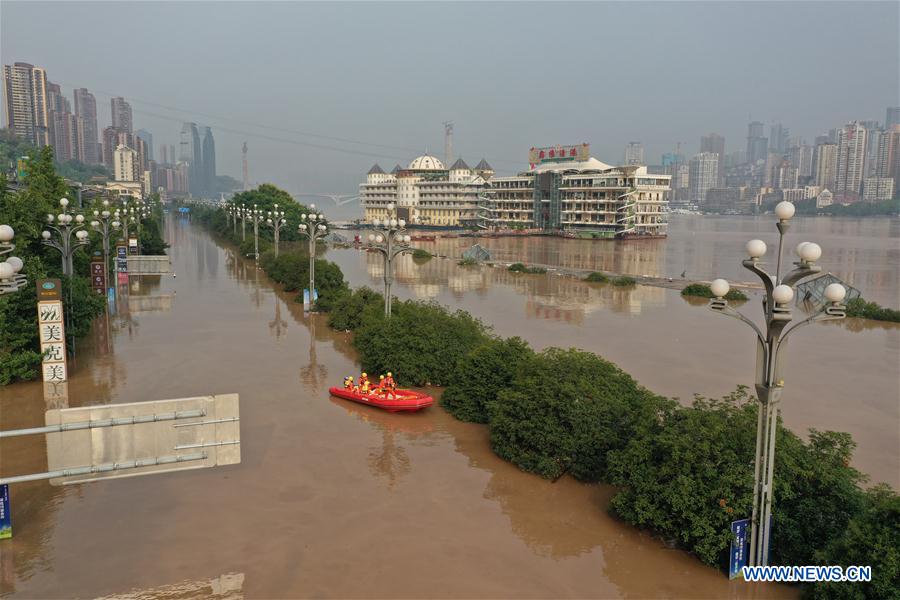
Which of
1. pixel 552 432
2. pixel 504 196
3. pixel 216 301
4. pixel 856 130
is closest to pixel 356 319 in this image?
pixel 216 301

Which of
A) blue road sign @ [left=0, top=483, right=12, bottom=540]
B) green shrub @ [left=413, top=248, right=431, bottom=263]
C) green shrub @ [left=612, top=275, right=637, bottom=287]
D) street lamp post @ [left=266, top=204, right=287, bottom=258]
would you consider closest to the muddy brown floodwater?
blue road sign @ [left=0, top=483, right=12, bottom=540]

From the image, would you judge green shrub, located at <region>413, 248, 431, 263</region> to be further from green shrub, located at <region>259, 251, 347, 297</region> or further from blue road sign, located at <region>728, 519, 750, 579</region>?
Answer: blue road sign, located at <region>728, 519, 750, 579</region>

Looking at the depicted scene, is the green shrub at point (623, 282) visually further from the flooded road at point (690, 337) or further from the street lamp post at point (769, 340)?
the street lamp post at point (769, 340)

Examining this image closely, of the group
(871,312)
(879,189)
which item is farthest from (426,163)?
(879,189)

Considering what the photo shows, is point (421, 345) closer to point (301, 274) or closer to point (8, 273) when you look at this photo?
point (8, 273)

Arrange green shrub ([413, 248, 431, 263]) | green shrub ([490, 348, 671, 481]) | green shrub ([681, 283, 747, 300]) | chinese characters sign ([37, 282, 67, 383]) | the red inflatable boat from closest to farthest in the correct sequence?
green shrub ([490, 348, 671, 481]) < the red inflatable boat < chinese characters sign ([37, 282, 67, 383]) < green shrub ([681, 283, 747, 300]) < green shrub ([413, 248, 431, 263])

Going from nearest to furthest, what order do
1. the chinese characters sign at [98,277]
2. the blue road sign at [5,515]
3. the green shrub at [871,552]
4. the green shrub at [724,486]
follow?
the green shrub at [871,552] < the green shrub at [724,486] < the blue road sign at [5,515] < the chinese characters sign at [98,277]

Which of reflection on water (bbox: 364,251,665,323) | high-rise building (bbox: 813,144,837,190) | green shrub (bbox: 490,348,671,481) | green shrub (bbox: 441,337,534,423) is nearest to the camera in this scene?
green shrub (bbox: 490,348,671,481)

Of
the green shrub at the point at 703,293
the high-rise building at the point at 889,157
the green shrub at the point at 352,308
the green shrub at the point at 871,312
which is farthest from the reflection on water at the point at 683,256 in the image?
the high-rise building at the point at 889,157
